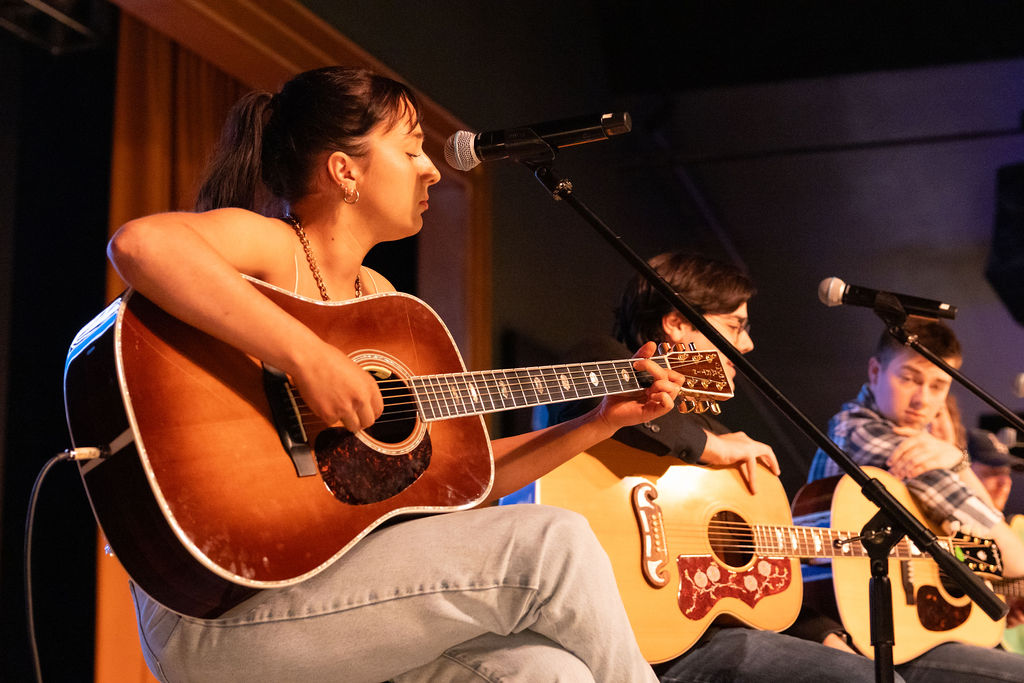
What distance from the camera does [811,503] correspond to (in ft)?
9.74

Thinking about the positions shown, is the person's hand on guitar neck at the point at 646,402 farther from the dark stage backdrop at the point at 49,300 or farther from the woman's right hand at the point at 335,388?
the dark stage backdrop at the point at 49,300

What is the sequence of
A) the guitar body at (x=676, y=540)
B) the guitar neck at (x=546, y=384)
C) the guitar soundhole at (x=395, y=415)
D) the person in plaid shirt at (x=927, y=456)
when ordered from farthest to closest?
the person in plaid shirt at (x=927, y=456)
the guitar body at (x=676, y=540)
the guitar neck at (x=546, y=384)
the guitar soundhole at (x=395, y=415)

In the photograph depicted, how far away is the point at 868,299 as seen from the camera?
2363mm

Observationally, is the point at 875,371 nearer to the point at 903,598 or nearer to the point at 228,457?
the point at 903,598

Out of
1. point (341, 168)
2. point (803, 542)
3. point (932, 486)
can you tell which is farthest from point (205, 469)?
point (932, 486)

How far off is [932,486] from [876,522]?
152 centimetres

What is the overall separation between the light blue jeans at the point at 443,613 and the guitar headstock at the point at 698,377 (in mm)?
799

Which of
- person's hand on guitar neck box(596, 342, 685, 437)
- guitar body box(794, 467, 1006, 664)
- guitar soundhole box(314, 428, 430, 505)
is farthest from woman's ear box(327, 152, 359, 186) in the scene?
guitar body box(794, 467, 1006, 664)

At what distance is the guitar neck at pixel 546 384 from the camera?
5.61ft

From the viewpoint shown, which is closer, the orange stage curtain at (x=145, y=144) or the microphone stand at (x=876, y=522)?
the microphone stand at (x=876, y=522)

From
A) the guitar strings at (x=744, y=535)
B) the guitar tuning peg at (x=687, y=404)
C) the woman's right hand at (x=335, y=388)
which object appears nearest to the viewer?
the woman's right hand at (x=335, y=388)

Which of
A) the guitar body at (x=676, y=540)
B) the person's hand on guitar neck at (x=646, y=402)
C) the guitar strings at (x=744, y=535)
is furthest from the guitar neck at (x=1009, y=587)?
the person's hand on guitar neck at (x=646, y=402)

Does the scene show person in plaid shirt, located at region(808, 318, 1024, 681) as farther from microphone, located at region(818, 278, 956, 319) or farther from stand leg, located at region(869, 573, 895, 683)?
stand leg, located at region(869, 573, 895, 683)

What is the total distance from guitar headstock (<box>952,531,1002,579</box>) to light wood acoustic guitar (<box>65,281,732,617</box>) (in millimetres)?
1959
